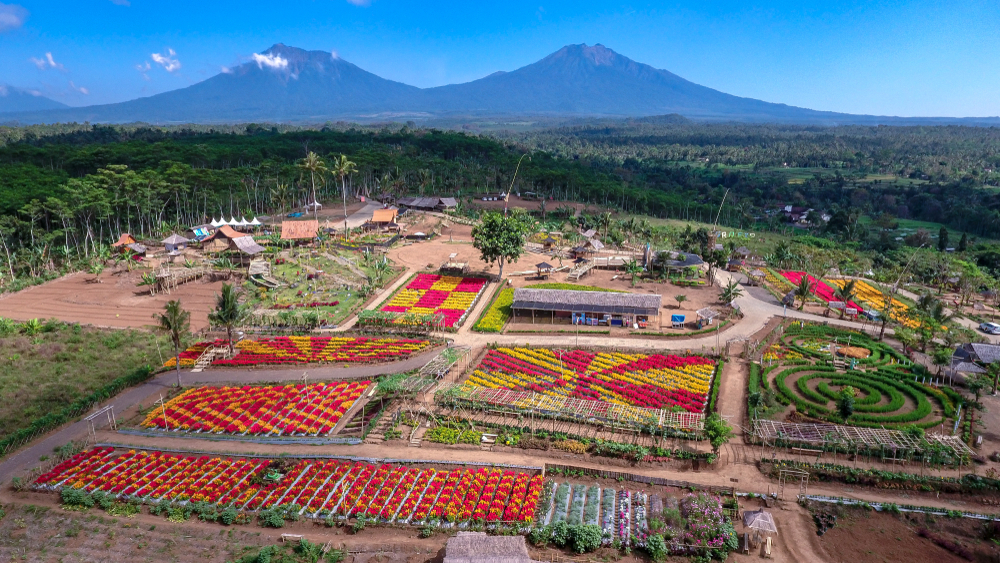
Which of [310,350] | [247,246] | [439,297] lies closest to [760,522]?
[310,350]

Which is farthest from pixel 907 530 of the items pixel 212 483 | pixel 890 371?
pixel 212 483

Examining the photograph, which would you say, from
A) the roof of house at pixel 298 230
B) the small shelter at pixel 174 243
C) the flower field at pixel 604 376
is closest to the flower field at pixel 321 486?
the flower field at pixel 604 376

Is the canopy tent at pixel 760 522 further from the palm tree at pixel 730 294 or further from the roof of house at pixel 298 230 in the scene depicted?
the roof of house at pixel 298 230

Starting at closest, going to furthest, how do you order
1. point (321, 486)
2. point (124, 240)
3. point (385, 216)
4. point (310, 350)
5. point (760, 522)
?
point (760, 522) < point (321, 486) < point (310, 350) < point (124, 240) < point (385, 216)

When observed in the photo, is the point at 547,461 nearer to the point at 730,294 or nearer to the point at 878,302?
the point at 730,294

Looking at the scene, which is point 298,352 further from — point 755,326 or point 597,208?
point 597,208

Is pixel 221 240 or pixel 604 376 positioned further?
pixel 221 240
